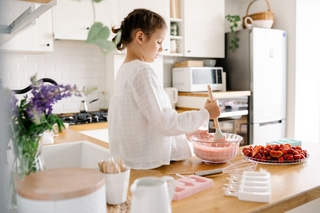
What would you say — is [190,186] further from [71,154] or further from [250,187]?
[71,154]

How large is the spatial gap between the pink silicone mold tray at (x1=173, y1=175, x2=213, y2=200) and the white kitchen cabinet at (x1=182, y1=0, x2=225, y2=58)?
2.90 m

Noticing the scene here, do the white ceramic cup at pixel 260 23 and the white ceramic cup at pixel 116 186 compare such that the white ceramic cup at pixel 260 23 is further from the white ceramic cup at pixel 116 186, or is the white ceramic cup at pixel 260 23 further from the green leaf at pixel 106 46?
the green leaf at pixel 106 46

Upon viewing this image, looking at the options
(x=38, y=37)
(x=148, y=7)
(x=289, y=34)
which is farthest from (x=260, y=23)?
(x=38, y=37)

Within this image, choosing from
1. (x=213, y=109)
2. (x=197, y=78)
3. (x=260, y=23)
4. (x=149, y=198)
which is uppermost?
(x=260, y=23)

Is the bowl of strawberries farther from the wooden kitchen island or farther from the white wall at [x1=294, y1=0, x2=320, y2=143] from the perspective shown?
the white wall at [x1=294, y1=0, x2=320, y2=143]

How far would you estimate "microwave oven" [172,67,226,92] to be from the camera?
12.3ft

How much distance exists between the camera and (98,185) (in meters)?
0.70

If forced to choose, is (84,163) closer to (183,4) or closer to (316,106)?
(183,4)

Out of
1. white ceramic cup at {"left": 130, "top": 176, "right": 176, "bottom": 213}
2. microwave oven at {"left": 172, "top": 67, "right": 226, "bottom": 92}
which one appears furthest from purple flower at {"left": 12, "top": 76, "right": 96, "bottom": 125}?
microwave oven at {"left": 172, "top": 67, "right": 226, "bottom": 92}

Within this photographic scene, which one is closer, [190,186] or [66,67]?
[190,186]

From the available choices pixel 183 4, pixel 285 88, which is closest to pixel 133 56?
pixel 183 4

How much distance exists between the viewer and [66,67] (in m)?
3.37

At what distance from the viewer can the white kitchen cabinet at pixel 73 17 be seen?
115 inches

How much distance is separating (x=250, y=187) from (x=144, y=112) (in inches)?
20.1
